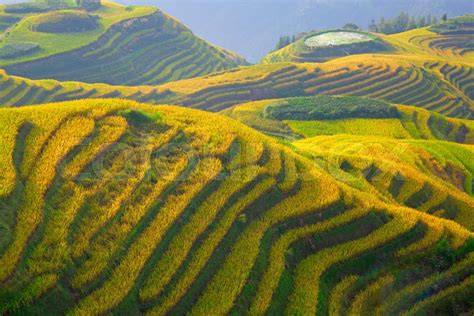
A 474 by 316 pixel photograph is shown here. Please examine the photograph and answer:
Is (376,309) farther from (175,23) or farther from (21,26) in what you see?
(175,23)

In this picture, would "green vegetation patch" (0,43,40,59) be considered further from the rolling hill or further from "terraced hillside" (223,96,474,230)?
"terraced hillside" (223,96,474,230)

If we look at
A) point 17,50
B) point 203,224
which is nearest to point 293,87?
point 17,50

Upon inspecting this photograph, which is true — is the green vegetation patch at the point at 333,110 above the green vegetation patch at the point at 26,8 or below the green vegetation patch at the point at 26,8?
below

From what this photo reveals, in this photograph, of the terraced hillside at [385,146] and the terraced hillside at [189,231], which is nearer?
the terraced hillside at [189,231]

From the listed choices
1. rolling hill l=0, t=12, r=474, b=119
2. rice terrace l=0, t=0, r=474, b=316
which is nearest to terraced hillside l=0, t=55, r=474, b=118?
rolling hill l=0, t=12, r=474, b=119

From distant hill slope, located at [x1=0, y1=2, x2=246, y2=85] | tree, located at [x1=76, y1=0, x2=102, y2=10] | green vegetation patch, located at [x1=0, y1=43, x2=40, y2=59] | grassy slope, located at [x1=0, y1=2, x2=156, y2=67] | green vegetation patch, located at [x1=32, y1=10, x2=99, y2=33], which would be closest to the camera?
green vegetation patch, located at [x1=0, y1=43, x2=40, y2=59]

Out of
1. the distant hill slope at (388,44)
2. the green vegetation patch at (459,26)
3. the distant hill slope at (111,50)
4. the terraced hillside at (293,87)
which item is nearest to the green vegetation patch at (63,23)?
the distant hill slope at (111,50)

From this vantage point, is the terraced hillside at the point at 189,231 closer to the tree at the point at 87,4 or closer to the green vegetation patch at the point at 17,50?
the green vegetation patch at the point at 17,50
